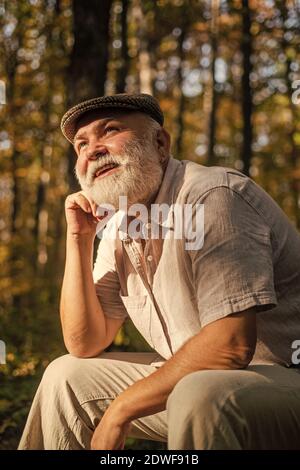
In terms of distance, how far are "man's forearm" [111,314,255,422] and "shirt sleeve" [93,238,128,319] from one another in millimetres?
890

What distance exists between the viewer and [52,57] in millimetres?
11344

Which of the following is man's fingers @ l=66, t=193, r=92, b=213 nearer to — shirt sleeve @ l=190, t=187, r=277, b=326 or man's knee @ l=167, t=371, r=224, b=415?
shirt sleeve @ l=190, t=187, r=277, b=326

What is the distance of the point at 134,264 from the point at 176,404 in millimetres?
981

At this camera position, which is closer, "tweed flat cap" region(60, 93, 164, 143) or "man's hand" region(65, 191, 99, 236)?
"tweed flat cap" region(60, 93, 164, 143)

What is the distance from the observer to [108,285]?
324 cm

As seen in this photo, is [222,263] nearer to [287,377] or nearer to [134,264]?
[287,377]

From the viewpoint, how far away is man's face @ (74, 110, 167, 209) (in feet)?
9.63

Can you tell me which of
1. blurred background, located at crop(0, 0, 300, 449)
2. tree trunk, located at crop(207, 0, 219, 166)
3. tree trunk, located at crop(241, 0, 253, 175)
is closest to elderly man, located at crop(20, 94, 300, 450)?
blurred background, located at crop(0, 0, 300, 449)

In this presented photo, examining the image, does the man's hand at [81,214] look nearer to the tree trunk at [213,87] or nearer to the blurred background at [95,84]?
the blurred background at [95,84]

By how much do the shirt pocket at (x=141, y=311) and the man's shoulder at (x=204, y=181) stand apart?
23.5 inches

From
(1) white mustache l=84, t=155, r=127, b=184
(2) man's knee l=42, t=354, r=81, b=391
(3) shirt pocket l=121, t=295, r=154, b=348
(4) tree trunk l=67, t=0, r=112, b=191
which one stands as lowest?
(2) man's knee l=42, t=354, r=81, b=391

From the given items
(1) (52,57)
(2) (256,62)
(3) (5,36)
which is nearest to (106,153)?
(1) (52,57)

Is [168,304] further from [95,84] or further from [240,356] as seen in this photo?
[95,84]

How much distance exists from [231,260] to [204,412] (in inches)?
23.7
